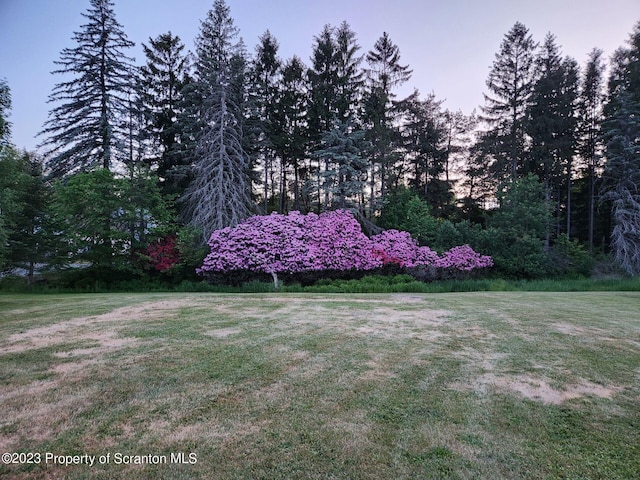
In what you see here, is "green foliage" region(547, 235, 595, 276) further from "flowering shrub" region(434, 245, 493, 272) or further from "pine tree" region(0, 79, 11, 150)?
"pine tree" region(0, 79, 11, 150)

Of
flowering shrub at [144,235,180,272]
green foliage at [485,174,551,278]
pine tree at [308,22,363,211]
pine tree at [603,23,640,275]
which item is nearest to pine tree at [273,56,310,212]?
pine tree at [308,22,363,211]

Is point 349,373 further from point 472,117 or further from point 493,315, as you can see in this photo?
point 472,117

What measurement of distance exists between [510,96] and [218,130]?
51.8 feet

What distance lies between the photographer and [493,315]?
5.65 metres

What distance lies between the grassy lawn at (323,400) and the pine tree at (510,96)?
1601cm

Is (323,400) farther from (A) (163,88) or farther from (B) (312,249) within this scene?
(A) (163,88)

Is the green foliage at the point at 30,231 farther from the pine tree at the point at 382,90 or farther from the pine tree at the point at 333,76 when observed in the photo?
the pine tree at the point at 382,90

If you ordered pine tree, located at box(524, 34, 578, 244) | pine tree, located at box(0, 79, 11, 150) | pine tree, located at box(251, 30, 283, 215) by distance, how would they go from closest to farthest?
pine tree, located at box(0, 79, 11, 150), pine tree, located at box(524, 34, 578, 244), pine tree, located at box(251, 30, 283, 215)

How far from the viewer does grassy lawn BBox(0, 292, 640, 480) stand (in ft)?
5.64

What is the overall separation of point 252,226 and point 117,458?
35.6 ft

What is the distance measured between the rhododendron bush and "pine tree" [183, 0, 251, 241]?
133cm

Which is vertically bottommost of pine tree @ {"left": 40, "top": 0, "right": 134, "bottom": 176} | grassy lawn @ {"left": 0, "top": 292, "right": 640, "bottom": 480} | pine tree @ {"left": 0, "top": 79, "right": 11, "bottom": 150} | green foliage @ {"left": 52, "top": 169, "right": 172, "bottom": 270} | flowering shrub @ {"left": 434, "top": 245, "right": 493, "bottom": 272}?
grassy lawn @ {"left": 0, "top": 292, "right": 640, "bottom": 480}

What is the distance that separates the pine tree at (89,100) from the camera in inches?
570

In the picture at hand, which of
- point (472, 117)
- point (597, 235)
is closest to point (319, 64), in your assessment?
point (472, 117)
